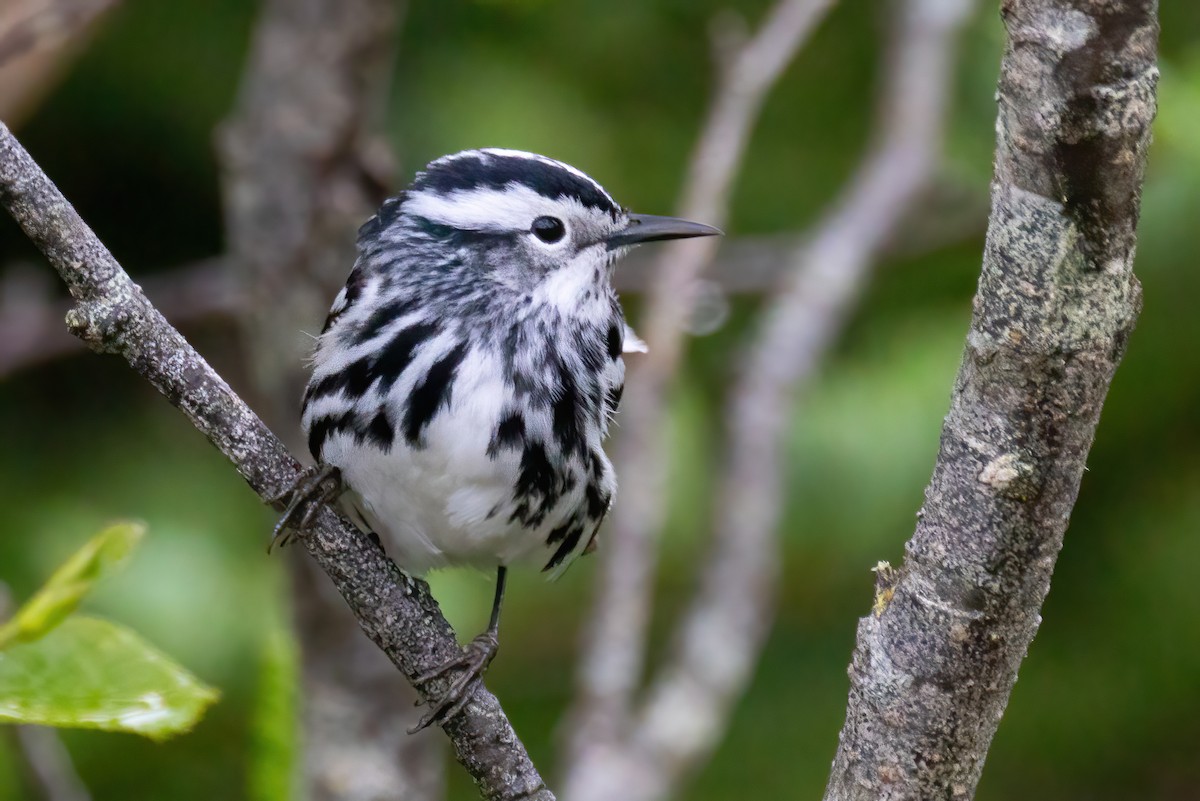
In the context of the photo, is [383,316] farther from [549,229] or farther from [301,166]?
[301,166]

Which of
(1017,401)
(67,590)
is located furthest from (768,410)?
(67,590)

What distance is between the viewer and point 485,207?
6.40ft

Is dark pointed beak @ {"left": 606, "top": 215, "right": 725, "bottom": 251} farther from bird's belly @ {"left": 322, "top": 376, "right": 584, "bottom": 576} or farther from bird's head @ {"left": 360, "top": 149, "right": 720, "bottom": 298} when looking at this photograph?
bird's belly @ {"left": 322, "top": 376, "right": 584, "bottom": 576}

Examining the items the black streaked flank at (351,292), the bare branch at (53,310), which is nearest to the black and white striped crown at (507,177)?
the black streaked flank at (351,292)

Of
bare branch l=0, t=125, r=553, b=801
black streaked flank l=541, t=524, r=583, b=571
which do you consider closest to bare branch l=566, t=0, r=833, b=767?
black streaked flank l=541, t=524, r=583, b=571

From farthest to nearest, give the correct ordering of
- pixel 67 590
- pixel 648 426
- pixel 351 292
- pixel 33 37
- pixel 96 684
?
pixel 648 426 → pixel 33 37 → pixel 351 292 → pixel 96 684 → pixel 67 590

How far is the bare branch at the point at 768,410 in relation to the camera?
8.02 feet

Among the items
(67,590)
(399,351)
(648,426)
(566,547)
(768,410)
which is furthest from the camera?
(768,410)

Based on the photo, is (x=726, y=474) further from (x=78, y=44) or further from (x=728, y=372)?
(x=78, y=44)

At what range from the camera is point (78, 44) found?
2.41 meters

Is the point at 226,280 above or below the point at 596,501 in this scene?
above

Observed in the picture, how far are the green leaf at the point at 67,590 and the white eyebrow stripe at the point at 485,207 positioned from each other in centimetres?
128

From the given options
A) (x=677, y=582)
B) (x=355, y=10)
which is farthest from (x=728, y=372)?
(x=355, y=10)

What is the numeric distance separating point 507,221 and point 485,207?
37 mm
